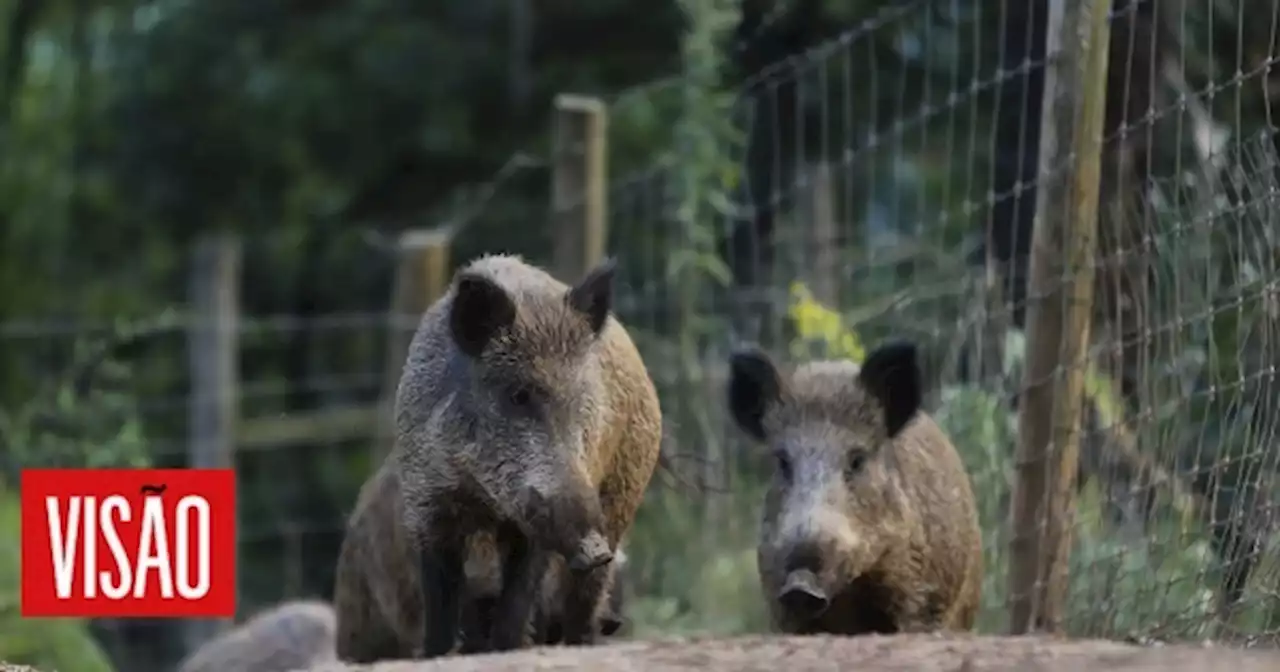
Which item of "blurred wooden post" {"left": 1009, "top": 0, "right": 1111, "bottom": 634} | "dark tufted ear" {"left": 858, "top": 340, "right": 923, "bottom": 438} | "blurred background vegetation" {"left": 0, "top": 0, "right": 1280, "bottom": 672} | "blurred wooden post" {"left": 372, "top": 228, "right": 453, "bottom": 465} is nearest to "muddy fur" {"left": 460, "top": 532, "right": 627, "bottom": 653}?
"dark tufted ear" {"left": 858, "top": 340, "right": 923, "bottom": 438}

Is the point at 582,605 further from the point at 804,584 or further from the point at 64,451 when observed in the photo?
the point at 64,451

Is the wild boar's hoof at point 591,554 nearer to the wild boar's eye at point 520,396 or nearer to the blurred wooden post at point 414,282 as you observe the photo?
the wild boar's eye at point 520,396

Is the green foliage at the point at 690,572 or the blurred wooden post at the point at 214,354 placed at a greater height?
the blurred wooden post at the point at 214,354

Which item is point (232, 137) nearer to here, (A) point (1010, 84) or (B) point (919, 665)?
(A) point (1010, 84)

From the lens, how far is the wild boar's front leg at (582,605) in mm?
5406

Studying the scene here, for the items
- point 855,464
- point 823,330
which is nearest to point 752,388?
point 855,464

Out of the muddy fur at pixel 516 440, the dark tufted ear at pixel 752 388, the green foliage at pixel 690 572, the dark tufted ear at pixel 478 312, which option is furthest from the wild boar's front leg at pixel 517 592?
the green foliage at pixel 690 572

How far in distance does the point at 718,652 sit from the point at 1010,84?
3.54 meters

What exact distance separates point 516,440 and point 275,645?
11.4 feet

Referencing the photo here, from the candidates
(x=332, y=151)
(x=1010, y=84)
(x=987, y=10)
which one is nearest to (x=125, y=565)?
(x=1010, y=84)

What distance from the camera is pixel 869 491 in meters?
6.19

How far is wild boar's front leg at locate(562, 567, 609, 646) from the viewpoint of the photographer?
17.7ft

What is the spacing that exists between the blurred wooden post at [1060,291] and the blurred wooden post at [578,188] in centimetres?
243

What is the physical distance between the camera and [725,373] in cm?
870
